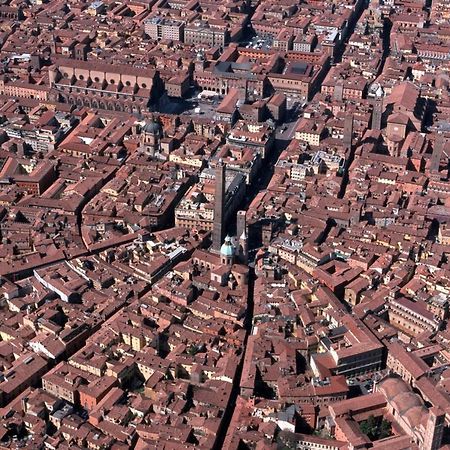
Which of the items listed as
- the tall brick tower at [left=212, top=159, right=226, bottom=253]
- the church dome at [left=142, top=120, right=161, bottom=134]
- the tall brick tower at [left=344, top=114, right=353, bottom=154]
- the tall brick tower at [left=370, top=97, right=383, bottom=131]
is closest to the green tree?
the tall brick tower at [left=212, top=159, right=226, bottom=253]

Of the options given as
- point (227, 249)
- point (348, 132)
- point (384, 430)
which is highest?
point (348, 132)

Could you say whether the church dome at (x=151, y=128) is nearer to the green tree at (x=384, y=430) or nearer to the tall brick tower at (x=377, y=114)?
the tall brick tower at (x=377, y=114)

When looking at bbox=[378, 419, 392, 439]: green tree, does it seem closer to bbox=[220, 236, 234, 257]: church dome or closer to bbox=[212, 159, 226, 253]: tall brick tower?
bbox=[220, 236, 234, 257]: church dome

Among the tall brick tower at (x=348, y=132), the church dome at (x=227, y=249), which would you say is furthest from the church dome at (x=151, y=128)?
the church dome at (x=227, y=249)

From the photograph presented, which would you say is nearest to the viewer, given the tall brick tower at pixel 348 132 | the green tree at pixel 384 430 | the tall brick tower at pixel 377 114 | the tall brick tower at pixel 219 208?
the green tree at pixel 384 430

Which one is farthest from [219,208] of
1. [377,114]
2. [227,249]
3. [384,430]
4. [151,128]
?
[377,114]

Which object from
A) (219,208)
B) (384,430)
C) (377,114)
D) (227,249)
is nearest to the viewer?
(384,430)

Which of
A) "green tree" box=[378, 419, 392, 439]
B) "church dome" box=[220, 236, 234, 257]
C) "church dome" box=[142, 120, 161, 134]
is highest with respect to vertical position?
"church dome" box=[142, 120, 161, 134]

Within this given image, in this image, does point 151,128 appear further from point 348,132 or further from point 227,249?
point 227,249

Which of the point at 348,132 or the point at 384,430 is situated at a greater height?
the point at 348,132
